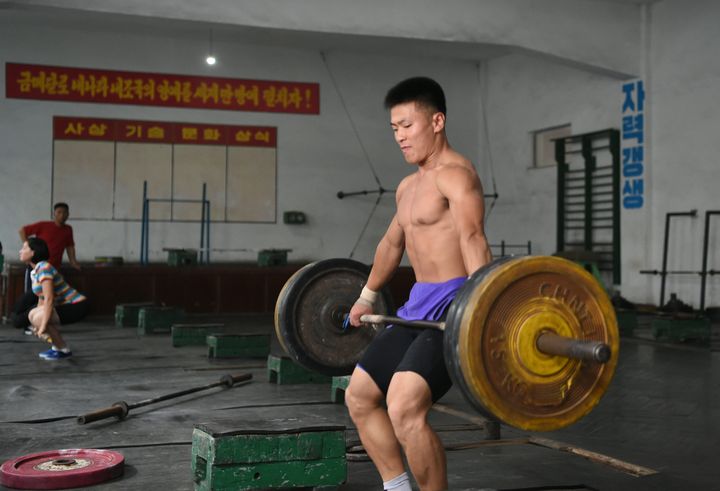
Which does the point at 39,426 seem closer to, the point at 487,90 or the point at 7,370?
the point at 7,370

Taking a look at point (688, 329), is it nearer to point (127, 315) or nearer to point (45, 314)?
point (45, 314)

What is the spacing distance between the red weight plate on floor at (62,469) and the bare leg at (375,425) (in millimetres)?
1016

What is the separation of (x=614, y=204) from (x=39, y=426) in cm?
726

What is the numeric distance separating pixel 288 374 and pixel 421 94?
2.86 m

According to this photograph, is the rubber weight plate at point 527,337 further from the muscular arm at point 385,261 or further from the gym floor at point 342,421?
the gym floor at point 342,421

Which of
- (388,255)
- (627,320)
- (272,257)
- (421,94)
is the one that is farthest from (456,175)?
(272,257)

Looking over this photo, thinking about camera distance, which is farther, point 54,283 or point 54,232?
point 54,232

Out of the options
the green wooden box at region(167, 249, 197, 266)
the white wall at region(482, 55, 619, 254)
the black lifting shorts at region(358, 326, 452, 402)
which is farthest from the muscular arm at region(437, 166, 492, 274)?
the white wall at region(482, 55, 619, 254)

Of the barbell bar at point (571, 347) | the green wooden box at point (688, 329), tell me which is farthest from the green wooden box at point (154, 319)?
the barbell bar at point (571, 347)

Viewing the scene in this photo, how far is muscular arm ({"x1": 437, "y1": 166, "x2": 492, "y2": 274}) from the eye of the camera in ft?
6.82

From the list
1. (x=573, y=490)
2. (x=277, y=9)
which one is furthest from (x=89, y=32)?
(x=573, y=490)

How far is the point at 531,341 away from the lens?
6.13ft

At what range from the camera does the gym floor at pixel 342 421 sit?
2.80 meters

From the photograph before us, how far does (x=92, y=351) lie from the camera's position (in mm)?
6125
